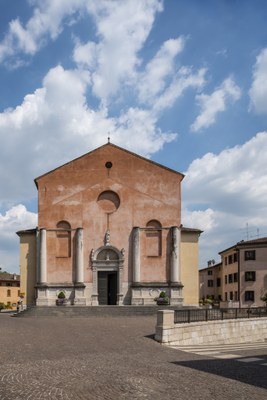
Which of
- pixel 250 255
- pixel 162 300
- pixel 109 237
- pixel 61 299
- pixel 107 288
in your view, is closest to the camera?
pixel 162 300

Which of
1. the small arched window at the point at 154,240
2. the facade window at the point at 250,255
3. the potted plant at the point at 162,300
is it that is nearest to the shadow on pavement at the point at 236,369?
the potted plant at the point at 162,300

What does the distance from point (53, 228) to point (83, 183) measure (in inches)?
181

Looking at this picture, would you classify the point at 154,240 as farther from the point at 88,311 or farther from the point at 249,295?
the point at 249,295

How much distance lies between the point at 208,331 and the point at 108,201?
18.2m

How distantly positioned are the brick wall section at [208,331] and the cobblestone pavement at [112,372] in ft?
3.34

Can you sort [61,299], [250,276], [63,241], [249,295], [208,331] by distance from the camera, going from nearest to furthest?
1. [208,331]
2. [61,299]
3. [63,241]
4. [249,295]
5. [250,276]

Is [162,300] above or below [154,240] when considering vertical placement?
below

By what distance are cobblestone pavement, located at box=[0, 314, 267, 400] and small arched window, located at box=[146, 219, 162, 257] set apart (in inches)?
770

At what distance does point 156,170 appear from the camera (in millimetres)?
40875

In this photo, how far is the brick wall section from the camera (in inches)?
806

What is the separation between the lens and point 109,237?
39.3 m

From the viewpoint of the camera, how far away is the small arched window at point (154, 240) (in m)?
39.3

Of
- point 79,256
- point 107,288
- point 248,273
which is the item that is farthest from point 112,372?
point 248,273

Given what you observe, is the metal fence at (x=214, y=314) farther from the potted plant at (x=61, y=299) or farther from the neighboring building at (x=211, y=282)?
the neighboring building at (x=211, y=282)
